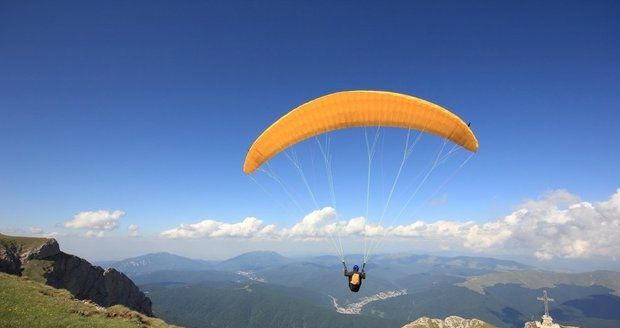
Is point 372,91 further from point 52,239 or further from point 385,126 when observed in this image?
point 52,239

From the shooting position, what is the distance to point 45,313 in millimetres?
19078

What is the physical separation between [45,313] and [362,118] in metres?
21.9

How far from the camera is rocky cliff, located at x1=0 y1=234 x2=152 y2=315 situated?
203ft

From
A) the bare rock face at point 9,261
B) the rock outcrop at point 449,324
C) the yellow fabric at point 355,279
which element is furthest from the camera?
the rock outcrop at point 449,324

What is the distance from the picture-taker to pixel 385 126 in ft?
70.5

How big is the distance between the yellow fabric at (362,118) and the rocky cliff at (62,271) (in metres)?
60.9

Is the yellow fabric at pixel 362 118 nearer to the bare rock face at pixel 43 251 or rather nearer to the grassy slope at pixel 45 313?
the grassy slope at pixel 45 313

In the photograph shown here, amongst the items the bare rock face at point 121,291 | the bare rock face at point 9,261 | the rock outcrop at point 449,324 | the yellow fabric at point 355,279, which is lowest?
the rock outcrop at point 449,324

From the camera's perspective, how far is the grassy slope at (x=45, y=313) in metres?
17.1

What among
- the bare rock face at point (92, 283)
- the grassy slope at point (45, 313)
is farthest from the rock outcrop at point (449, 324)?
the grassy slope at point (45, 313)

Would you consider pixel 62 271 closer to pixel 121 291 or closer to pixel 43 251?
pixel 43 251

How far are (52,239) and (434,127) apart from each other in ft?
278

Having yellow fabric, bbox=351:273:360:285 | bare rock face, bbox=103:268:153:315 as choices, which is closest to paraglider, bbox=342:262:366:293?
yellow fabric, bbox=351:273:360:285

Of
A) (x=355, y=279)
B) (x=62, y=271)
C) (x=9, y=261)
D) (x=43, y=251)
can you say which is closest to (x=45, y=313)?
(x=355, y=279)
